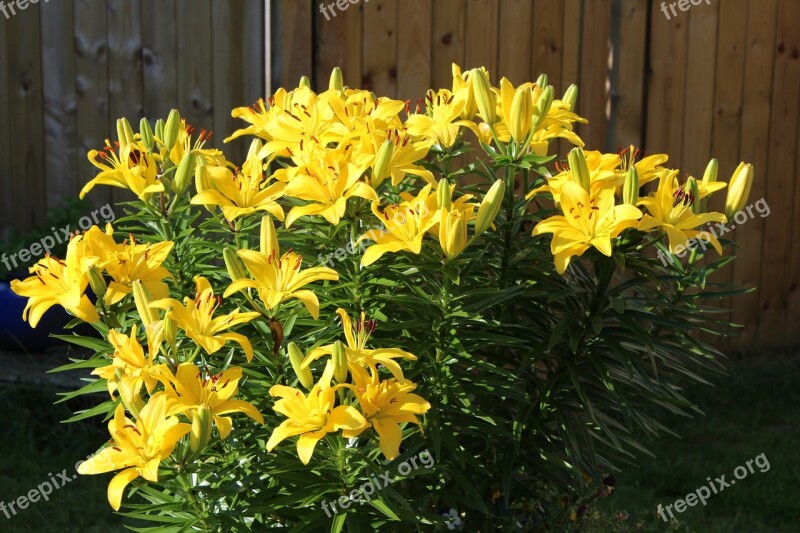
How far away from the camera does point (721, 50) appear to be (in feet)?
18.0

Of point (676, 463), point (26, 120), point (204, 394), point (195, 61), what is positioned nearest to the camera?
point (204, 394)

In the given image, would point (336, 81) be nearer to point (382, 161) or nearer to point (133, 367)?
point (382, 161)

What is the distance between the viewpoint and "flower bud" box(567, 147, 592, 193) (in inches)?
76.5

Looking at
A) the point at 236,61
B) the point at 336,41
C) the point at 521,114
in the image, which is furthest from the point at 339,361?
the point at 236,61

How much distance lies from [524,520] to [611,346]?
0.68 m

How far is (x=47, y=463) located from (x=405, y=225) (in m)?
2.95

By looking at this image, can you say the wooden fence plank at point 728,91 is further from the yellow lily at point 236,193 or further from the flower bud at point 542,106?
the yellow lily at point 236,193

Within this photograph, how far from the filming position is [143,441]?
162cm

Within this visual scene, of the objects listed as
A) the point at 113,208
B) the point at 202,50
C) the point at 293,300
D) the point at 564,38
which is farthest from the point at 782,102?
the point at 293,300

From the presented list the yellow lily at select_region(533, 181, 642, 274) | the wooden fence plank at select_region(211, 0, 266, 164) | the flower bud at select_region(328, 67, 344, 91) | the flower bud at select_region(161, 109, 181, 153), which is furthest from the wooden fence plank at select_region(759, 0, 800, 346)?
the flower bud at select_region(161, 109, 181, 153)

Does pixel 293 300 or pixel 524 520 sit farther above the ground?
pixel 293 300

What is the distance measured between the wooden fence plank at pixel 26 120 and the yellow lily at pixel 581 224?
4.06 m

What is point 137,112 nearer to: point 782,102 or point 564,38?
point 564,38

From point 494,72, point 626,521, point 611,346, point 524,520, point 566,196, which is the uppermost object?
point 494,72
